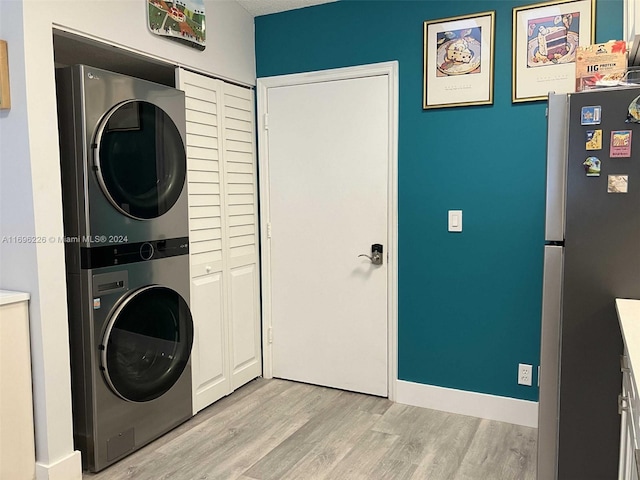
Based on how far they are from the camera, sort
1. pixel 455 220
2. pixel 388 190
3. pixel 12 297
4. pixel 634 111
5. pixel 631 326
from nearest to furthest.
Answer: pixel 631 326, pixel 634 111, pixel 12 297, pixel 455 220, pixel 388 190

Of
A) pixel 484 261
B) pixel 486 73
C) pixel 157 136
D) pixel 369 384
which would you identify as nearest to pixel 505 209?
pixel 484 261

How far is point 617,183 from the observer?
70.9 inches

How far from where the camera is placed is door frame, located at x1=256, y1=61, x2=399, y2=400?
10.2 ft

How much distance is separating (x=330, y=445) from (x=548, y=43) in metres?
2.32

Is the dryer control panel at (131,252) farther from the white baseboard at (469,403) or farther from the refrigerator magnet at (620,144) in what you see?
the refrigerator magnet at (620,144)

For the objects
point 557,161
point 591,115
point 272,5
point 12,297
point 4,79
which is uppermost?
point 272,5

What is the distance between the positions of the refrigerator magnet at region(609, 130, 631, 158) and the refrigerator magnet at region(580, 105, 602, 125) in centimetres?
7

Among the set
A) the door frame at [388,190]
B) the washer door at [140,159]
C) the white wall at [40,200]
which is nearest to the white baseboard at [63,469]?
the white wall at [40,200]

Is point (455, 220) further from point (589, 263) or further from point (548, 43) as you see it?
point (589, 263)

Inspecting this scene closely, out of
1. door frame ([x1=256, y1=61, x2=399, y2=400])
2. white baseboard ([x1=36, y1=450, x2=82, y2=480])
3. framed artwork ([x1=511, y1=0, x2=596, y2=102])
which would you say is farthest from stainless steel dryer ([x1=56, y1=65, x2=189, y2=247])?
framed artwork ([x1=511, y1=0, x2=596, y2=102])

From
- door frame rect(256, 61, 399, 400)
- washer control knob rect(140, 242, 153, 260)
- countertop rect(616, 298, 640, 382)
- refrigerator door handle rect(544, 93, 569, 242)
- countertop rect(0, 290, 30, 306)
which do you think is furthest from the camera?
door frame rect(256, 61, 399, 400)

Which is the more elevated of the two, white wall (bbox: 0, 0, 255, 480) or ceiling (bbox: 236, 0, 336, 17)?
ceiling (bbox: 236, 0, 336, 17)

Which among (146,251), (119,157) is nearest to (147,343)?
(146,251)

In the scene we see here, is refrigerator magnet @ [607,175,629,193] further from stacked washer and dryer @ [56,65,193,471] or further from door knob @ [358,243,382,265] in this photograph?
stacked washer and dryer @ [56,65,193,471]
